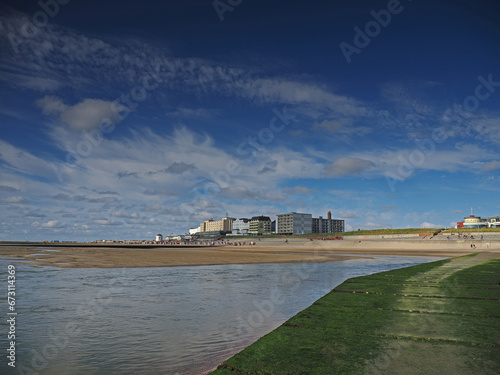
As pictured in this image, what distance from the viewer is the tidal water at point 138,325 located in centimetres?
624

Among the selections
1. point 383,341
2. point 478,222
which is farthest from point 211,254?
point 478,222

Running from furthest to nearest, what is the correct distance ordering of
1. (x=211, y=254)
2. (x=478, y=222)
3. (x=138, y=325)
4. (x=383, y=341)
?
(x=478, y=222) → (x=211, y=254) → (x=138, y=325) → (x=383, y=341)

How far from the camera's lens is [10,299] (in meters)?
12.5

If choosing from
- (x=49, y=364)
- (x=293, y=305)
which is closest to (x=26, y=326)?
(x=49, y=364)

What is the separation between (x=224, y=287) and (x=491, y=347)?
489 inches

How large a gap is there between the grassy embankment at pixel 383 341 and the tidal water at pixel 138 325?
5.51ft

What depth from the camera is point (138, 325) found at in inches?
347

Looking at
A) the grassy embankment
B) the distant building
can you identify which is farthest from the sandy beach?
the distant building

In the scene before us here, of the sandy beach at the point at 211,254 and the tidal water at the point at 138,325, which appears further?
the sandy beach at the point at 211,254

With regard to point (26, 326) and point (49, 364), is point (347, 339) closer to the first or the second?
point (49, 364)

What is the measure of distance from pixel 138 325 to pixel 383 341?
21.8 ft

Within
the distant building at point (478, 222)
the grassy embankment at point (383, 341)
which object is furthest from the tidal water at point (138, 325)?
the distant building at point (478, 222)

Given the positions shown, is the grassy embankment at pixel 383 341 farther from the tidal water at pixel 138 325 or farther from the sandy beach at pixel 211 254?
the sandy beach at pixel 211 254

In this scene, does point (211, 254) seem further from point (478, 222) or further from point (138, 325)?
point (478, 222)
